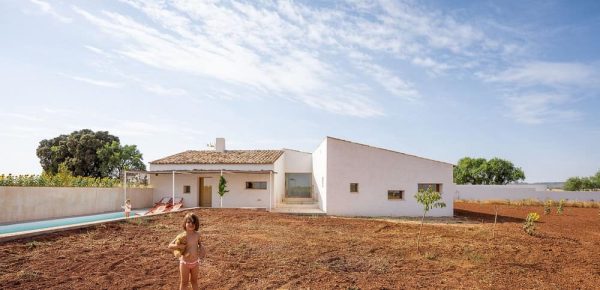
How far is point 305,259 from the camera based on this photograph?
851cm

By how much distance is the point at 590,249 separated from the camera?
10.6 metres

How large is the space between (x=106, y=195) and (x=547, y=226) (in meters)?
20.6

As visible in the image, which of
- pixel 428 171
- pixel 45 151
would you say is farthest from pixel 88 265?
pixel 45 151

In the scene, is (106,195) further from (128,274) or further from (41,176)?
(128,274)

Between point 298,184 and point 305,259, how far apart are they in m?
22.0

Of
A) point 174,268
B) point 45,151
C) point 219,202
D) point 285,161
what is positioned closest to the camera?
point 174,268

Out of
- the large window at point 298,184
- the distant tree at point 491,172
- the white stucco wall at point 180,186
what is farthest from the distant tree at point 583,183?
the white stucco wall at point 180,186

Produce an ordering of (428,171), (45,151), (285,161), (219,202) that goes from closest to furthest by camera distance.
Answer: (428,171), (219,202), (285,161), (45,151)

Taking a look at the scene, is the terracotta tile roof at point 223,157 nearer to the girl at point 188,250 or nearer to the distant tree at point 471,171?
the girl at point 188,250

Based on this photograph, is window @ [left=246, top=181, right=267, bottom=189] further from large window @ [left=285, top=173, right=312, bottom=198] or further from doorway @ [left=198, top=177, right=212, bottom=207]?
large window @ [left=285, top=173, right=312, bottom=198]

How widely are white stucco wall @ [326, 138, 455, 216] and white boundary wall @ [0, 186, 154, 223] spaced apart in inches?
439

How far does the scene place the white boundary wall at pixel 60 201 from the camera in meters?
15.3

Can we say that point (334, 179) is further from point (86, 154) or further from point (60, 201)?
point (86, 154)

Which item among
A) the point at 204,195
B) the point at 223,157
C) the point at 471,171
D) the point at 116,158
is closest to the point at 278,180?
the point at 223,157
